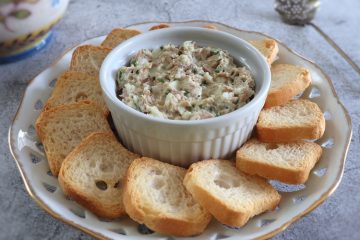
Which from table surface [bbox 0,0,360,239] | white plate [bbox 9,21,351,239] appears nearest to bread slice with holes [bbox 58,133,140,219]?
white plate [bbox 9,21,351,239]

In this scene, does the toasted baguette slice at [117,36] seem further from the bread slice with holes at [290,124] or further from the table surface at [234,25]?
the bread slice with holes at [290,124]

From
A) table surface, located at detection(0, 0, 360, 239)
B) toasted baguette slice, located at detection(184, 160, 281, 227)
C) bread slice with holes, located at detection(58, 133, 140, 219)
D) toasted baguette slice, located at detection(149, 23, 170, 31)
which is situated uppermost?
Answer: toasted baguette slice, located at detection(149, 23, 170, 31)

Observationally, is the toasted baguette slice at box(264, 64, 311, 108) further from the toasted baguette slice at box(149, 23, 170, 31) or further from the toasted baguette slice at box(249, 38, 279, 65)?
the toasted baguette slice at box(149, 23, 170, 31)

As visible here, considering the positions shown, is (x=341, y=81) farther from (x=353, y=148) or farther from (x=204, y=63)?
(x=204, y=63)

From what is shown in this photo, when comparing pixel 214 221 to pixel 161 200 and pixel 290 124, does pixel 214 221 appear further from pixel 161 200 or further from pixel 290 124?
pixel 290 124

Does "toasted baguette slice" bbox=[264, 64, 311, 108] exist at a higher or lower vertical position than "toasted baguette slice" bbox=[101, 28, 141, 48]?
higher

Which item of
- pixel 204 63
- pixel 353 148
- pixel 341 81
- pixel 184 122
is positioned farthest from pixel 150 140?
pixel 341 81
